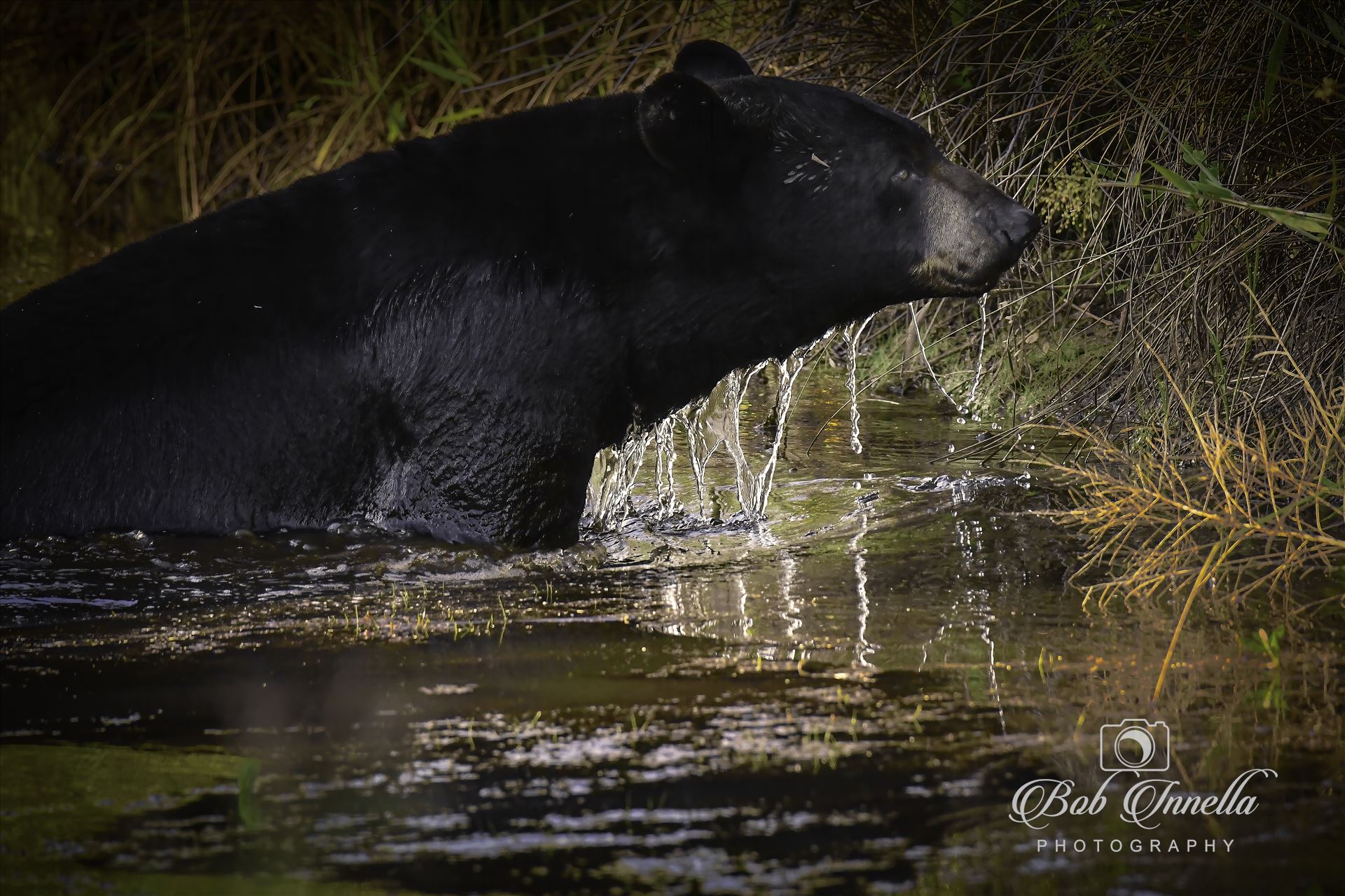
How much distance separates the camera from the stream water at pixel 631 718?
7.36ft

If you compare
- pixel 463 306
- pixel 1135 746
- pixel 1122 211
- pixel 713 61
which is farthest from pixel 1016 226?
pixel 1135 746

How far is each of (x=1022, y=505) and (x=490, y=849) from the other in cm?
269

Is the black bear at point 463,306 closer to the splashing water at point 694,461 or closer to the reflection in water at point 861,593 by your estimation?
the splashing water at point 694,461

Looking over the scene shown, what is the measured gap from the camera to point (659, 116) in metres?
4.29

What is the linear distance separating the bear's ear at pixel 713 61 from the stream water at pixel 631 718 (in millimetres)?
1450

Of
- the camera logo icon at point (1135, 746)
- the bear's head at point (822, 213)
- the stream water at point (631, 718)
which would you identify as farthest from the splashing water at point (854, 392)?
the camera logo icon at point (1135, 746)

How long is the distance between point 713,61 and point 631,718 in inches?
107

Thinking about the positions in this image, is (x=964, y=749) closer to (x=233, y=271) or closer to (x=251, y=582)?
(x=251, y=582)

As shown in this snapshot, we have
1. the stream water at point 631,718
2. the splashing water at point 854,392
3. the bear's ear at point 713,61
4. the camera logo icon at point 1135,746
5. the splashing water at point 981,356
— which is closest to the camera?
the stream water at point 631,718

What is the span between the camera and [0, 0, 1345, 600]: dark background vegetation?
3.88 meters

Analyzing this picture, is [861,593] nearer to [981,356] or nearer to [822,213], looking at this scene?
[822,213]

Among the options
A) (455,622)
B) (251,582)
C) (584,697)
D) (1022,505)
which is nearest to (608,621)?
(455,622)

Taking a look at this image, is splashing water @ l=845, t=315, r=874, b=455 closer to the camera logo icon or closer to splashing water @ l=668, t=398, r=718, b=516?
splashing water @ l=668, t=398, r=718, b=516

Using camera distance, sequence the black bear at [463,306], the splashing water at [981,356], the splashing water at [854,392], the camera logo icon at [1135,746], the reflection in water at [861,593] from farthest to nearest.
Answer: the splashing water at [981,356]
the splashing water at [854,392]
the black bear at [463,306]
the reflection in water at [861,593]
the camera logo icon at [1135,746]
